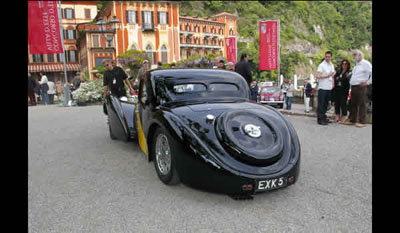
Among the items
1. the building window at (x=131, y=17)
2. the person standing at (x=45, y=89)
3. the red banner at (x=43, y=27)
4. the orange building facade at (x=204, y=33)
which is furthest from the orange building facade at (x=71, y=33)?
the red banner at (x=43, y=27)

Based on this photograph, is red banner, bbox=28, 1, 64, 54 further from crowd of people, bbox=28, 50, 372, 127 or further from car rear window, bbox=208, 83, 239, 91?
car rear window, bbox=208, 83, 239, 91

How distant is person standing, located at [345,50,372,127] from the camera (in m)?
7.01

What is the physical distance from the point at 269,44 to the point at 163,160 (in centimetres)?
1596

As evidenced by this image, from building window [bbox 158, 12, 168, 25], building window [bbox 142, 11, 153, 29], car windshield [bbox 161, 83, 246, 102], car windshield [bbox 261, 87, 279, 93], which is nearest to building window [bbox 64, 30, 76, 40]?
building window [bbox 142, 11, 153, 29]

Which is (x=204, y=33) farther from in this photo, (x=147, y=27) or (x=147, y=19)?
(x=147, y=27)

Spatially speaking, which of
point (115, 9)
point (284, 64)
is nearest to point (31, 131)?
point (115, 9)

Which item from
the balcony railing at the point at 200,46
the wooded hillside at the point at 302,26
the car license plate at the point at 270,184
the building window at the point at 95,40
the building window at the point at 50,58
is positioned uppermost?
the wooded hillside at the point at 302,26

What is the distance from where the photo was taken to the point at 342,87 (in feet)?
25.8

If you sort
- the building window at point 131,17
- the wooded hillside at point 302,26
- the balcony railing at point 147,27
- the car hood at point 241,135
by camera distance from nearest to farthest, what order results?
1. the car hood at point 241,135
2. the building window at point 131,17
3. the balcony railing at point 147,27
4. the wooded hillside at point 302,26

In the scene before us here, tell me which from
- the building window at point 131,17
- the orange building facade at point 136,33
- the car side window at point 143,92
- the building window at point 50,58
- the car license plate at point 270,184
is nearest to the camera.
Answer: the car license plate at point 270,184

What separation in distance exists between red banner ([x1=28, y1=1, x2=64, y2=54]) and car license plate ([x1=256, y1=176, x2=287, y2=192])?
15546mm

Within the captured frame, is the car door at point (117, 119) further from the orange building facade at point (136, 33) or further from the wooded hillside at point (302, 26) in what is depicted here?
the wooded hillside at point (302, 26)

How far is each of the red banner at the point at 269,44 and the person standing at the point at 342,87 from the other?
32.4ft

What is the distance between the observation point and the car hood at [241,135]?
2984 millimetres
